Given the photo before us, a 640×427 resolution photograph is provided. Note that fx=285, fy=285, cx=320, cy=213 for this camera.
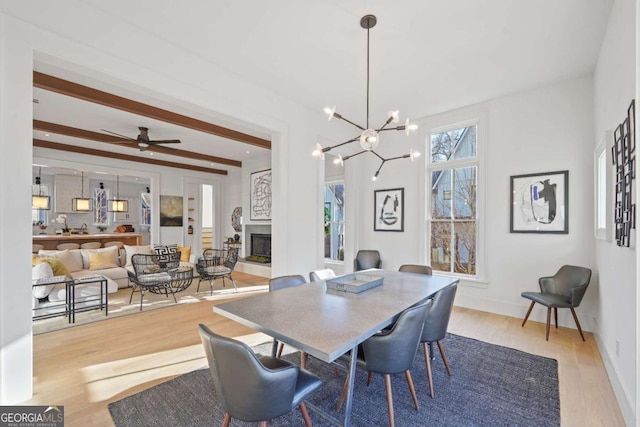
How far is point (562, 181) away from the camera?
3598 mm

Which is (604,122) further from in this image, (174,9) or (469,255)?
(174,9)

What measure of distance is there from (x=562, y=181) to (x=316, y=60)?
3381 mm

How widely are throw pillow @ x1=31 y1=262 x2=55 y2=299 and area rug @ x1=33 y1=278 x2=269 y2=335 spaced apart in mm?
362

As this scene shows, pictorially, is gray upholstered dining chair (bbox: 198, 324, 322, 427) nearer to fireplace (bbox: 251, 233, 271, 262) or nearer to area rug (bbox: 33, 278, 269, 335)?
area rug (bbox: 33, 278, 269, 335)

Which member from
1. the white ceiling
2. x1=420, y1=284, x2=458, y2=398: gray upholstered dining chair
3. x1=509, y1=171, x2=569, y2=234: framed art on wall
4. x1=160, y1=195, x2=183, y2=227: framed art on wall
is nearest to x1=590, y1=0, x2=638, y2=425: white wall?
the white ceiling

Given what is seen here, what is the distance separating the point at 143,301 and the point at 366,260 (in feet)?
12.6

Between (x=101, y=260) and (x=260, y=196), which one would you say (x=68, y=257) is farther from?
(x=260, y=196)

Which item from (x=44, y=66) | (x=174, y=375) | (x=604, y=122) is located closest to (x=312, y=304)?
(x=174, y=375)

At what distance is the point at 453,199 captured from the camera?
15.0 ft

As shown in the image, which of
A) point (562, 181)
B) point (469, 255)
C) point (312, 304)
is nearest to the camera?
point (312, 304)

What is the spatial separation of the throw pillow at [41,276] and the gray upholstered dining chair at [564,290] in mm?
6227

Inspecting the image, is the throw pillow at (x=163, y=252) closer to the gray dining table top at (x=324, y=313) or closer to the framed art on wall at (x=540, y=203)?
the gray dining table top at (x=324, y=313)

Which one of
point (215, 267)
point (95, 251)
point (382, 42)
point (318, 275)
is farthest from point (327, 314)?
point (95, 251)

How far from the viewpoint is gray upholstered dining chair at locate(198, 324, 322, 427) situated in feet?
4.14
